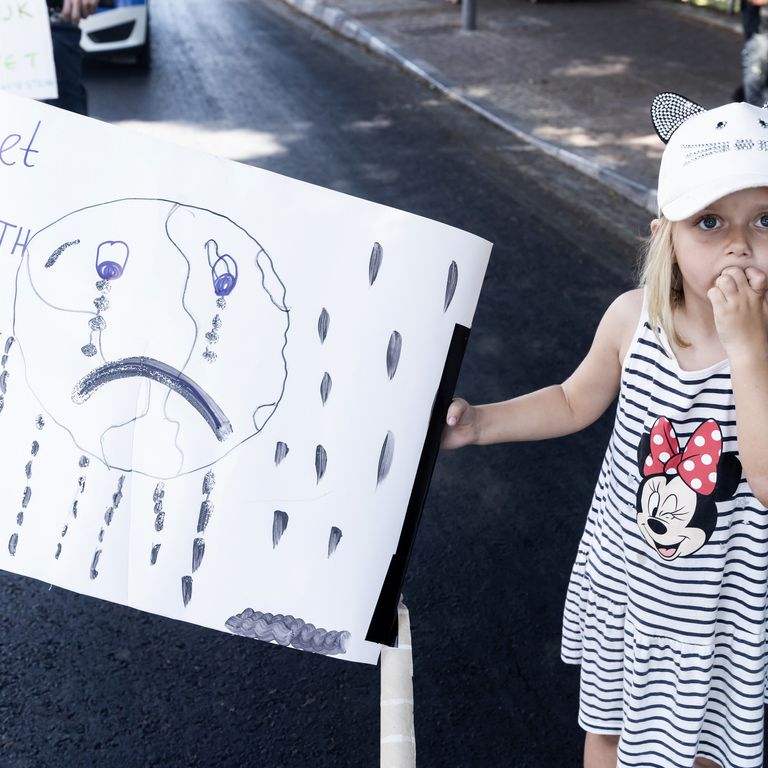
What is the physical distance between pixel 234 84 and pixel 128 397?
8.47 meters

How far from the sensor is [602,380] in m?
1.80

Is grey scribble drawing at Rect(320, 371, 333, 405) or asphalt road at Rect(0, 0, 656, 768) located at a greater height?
grey scribble drawing at Rect(320, 371, 333, 405)

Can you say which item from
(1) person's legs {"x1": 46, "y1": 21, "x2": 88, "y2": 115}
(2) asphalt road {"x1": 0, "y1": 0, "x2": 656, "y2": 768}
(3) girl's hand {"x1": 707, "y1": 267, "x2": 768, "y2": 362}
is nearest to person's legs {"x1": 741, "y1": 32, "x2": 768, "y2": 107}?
(2) asphalt road {"x1": 0, "y1": 0, "x2": 656, "y2": 768}

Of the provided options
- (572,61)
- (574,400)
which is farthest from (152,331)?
(572,61)

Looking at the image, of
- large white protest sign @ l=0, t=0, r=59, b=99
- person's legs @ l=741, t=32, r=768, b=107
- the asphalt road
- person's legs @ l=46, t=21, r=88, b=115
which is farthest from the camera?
person's legs @ l=741, t=32, r=768, b=107

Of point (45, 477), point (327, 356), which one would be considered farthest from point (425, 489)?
point (45, 477)

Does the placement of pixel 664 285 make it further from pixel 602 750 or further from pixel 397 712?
pixel 602 750

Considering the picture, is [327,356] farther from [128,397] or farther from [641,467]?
[641,467]

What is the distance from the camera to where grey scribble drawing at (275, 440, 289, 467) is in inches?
58.9

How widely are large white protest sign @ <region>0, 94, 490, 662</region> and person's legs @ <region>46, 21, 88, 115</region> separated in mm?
2484

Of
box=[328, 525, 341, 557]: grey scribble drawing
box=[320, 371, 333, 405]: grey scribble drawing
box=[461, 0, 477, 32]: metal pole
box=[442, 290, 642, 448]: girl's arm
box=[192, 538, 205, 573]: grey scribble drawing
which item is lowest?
box=[461, 0, 477, 32]: metal pole

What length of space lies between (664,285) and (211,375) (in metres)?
0.73

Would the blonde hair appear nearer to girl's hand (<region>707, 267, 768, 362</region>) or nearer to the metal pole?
girl's hand (<region>707, 267, 768, 362</region>)

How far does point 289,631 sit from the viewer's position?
1512 millimetres
